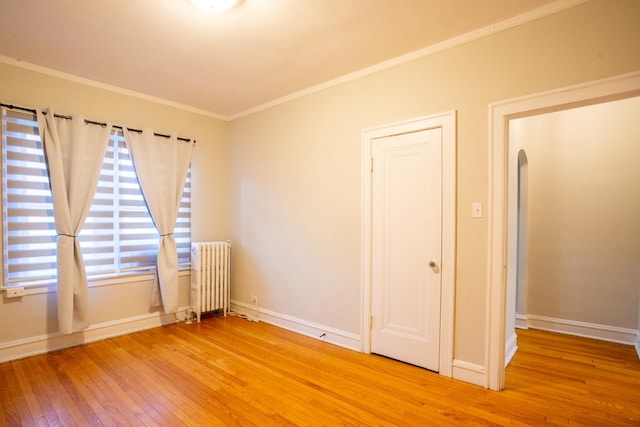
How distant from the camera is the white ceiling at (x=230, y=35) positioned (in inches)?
82.7

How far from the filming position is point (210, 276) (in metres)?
3.96

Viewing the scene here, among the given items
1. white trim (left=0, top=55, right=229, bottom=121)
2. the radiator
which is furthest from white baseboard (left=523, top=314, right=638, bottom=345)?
white trim (left=0, top=55, right=229, bottom=121)

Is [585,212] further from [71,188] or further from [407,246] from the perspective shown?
[71,188]

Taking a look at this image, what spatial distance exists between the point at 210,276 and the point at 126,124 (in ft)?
6.57

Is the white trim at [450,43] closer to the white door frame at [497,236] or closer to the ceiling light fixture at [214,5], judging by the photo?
the white door frame at [497,236]

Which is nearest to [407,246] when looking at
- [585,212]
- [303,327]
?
[303,327]

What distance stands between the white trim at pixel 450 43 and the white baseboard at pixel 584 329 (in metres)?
3.23

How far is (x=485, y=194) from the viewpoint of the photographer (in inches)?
92.3

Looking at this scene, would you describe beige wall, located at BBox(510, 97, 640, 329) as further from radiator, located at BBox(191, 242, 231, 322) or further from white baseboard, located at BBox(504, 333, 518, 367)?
radiator, located at BBox(191, 242, 231, 322)

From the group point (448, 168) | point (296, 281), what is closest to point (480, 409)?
point (448, 168)

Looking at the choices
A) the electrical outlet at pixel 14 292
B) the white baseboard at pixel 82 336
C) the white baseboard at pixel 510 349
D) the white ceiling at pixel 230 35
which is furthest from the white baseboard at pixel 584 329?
the electrical outlet at pixel 14 292

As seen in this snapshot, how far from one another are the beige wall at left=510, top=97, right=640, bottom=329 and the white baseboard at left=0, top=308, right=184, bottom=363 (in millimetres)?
4345

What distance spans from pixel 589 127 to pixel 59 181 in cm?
552

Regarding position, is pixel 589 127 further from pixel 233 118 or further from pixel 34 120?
pixel 34 120
